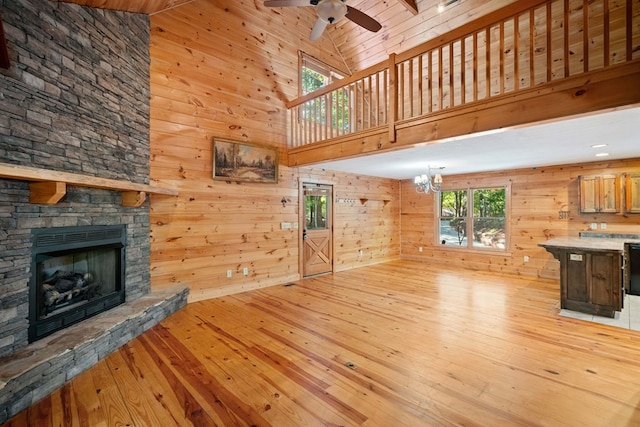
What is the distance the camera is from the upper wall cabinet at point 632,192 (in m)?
4.75

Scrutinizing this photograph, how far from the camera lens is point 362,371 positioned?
2422 millimetres

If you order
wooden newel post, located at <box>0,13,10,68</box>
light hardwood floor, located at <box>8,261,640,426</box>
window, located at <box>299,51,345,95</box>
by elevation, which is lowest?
light hardwood floor, located at <box>8,261,640,426</box>

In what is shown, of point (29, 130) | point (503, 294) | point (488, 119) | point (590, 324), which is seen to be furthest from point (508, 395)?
point (29, 130)

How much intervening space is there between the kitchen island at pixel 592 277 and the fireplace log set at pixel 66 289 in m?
5.72

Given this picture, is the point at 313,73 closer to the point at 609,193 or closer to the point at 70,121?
the point at 70,121

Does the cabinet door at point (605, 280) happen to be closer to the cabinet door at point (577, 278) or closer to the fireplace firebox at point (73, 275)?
the cabinet door at point (577, 278)

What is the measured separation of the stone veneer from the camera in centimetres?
227

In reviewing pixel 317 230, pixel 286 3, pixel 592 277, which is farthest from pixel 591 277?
pixel 286 3

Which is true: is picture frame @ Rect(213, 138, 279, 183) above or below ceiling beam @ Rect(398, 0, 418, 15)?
below

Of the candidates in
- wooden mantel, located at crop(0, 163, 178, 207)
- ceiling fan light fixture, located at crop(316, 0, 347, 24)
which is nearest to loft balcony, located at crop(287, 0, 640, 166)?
ceiling fan light fixture, located at crop(316, 0, 347, 24)

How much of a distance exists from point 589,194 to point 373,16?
5.40 meters

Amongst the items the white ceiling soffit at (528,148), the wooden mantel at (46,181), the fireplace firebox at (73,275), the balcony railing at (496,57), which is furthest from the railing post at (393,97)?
the fireplace firebox at (73,275)

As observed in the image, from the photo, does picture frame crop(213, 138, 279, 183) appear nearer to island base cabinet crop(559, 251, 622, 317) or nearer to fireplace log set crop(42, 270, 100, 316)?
fireplace log set crop(42, 270, 100, 316)

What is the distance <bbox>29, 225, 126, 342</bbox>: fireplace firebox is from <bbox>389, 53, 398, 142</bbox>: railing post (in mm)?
3618
